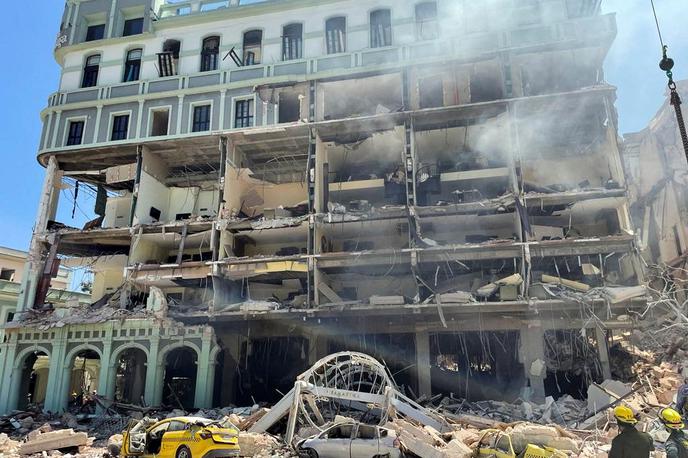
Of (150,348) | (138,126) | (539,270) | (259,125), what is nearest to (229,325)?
(150,348)

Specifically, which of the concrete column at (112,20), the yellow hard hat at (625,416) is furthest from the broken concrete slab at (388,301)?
the concrete column at (112,20)

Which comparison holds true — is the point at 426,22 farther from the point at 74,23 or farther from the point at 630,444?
the point at 630,444

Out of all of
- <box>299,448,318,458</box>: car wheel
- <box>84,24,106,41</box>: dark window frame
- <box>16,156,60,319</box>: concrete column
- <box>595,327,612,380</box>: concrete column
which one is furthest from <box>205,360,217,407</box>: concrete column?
<box>84,24,106,41</box>: dark window frame

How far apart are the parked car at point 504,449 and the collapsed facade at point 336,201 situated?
8.96 meters

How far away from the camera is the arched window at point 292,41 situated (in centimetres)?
2631

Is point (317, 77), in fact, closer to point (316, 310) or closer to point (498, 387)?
point (316, 310)

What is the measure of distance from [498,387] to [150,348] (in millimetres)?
15736

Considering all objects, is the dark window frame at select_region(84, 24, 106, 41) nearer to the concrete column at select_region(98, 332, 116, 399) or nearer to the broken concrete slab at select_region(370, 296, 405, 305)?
the concrete column at select_region(98, 332, 116, 399)

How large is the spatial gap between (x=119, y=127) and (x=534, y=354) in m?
24.7

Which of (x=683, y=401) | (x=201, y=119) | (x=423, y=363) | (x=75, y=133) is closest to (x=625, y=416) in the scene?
(x=683, y=401)

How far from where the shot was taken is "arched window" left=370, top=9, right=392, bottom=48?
83.2 ft

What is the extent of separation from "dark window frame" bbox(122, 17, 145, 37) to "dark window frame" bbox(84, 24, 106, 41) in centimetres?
144

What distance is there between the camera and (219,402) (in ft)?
75.2

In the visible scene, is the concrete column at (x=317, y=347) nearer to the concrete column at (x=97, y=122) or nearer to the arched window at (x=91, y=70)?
the concrete column at (x=97, y=122)
